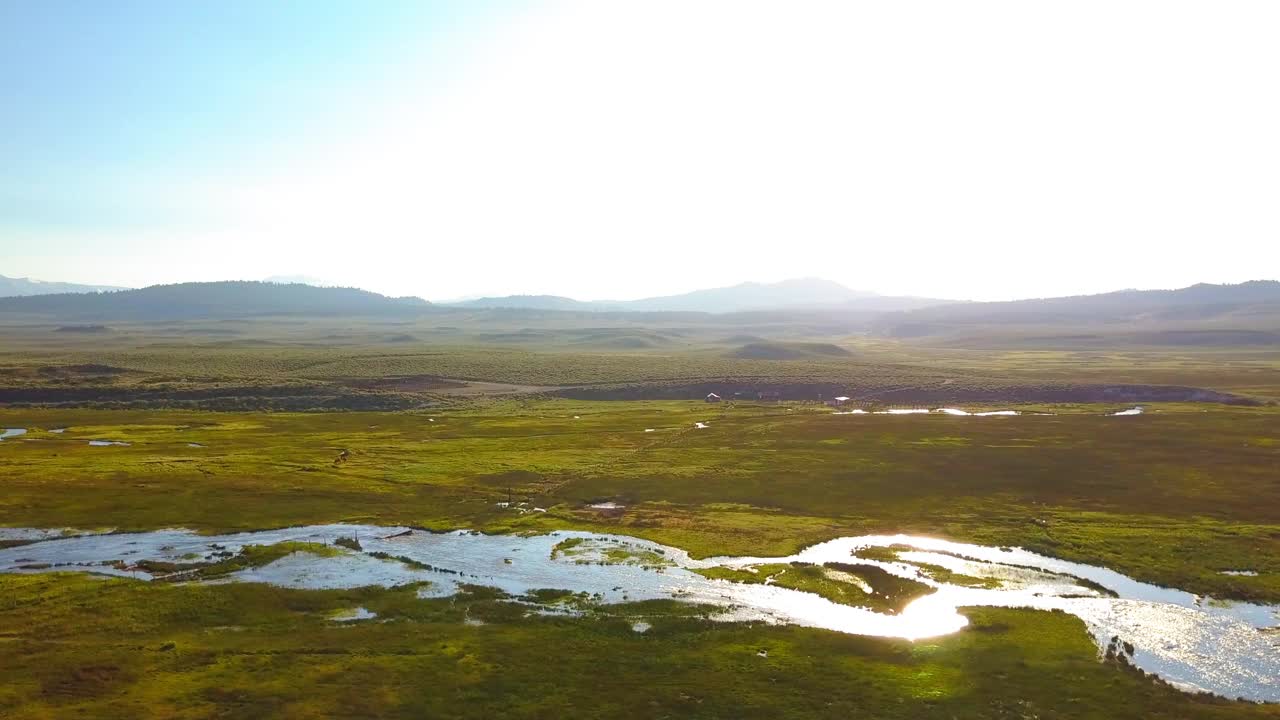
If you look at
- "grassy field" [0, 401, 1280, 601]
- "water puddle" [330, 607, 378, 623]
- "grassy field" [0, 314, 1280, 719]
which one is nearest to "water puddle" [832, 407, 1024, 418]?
"grassy field" [0, 314, 1280, 719]

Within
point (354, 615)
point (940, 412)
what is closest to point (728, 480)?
point (354, 615)

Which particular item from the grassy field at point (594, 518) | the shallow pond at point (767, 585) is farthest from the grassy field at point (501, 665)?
the shallow pond at point (767, 585)

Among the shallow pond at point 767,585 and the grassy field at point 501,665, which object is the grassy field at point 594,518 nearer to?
the grassy field at point 501,665

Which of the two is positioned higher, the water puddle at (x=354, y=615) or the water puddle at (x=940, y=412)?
the water puddle at (x=354, y=615)

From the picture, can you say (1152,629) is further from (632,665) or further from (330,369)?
(330,369)

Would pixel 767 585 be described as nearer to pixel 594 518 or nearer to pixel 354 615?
pixel 594 518

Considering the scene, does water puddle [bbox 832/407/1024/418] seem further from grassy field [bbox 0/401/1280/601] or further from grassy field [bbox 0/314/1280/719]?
grassy field [bbox 0/401/1280/601]

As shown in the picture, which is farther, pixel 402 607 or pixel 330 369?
pixel 330 369

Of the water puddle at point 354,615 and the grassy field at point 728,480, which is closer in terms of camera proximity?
the water puddle at point 354,615

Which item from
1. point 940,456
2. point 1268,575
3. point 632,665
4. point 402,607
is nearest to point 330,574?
point 402,607
